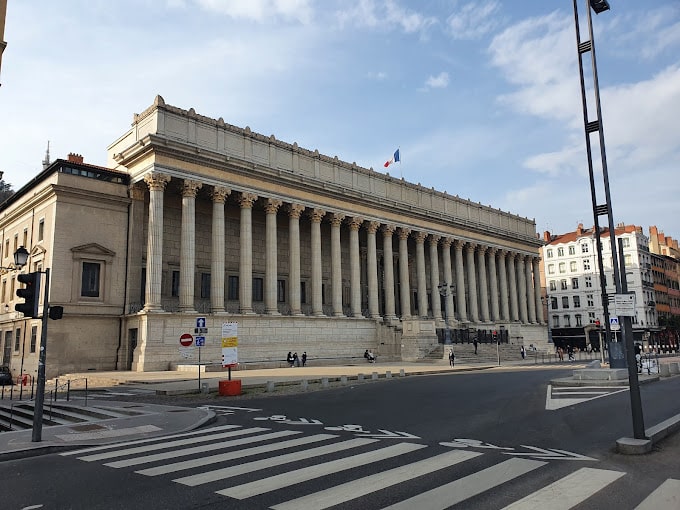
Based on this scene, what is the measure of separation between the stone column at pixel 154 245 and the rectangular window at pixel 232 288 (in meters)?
9.46

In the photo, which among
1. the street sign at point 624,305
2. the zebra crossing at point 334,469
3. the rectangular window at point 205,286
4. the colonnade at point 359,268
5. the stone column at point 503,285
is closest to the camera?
the zebra crossing at point 334,469

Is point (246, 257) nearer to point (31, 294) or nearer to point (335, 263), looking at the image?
point (335, 263)

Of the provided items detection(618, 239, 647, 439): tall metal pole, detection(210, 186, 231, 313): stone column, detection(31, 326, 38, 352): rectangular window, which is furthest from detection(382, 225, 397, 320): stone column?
detection(618, 239, 647, 439): tall metal pole

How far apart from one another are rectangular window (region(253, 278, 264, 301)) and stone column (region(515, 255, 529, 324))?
4380 cm

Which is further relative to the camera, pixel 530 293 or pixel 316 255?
pixel 530 293

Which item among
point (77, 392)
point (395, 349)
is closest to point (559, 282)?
point (395, 349)

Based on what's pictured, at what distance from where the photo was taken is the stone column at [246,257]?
4434cm

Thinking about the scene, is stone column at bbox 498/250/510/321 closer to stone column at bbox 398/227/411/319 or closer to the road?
stone column at bbox 398/227/411/319

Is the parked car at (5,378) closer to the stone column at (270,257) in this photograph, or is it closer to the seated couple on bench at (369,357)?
the stone column at (270,257)

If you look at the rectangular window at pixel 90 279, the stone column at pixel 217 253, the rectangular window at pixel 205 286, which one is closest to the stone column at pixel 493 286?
the rectangular window at pixel 205 286

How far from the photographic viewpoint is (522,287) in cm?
7956

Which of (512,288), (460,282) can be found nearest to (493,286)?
(512,288)

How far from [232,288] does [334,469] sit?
41.5 metres

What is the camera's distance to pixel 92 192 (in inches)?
1617
